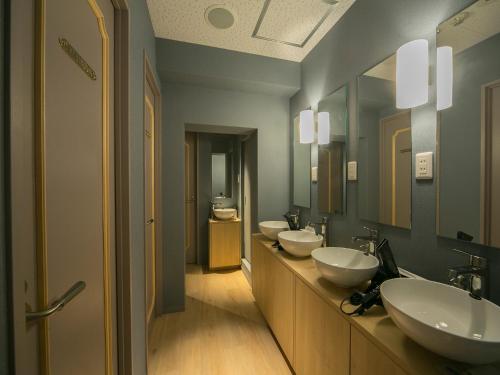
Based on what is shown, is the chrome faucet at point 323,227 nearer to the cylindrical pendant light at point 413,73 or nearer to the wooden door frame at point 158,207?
the cylindrical pendant light at point 413,73

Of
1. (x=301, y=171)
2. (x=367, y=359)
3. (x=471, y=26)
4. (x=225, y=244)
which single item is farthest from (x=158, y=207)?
(x=471, y=26)

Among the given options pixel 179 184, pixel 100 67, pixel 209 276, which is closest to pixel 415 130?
pixel 100 67

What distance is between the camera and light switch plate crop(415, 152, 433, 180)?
1.05m

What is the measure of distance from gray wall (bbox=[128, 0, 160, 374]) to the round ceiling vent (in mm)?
521

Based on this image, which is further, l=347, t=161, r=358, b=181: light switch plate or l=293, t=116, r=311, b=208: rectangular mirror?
l=293, t=116, r=311, b=208: rectangular mirror

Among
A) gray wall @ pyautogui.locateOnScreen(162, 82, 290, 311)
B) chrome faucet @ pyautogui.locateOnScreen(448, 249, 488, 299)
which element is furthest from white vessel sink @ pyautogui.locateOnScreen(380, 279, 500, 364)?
gray wall @ pyautogui.locateOnScreen(162, 82, 290, 311)

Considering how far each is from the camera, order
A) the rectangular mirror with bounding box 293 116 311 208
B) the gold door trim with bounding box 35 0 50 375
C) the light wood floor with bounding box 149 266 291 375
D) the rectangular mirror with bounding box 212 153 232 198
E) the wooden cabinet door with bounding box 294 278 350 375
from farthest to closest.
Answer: the rectangular mirror with bounding box 212 153 232 198 < the rectangular mirror with bounding box 293 116 311 208 < the light wood floor with bounding box 149 266 291 375 < the wooden cabinet door with bounding box 294 278 350 375 < the gold door trim with bounding box 35 0 50 375

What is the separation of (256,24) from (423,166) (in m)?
1.64

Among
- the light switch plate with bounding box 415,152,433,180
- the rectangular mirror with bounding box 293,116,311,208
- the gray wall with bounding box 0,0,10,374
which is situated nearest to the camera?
the gray wall with bounding box 0,0,10,374

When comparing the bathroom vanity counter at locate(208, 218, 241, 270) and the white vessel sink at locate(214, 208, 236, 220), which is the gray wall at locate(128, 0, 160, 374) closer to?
the bathroom vanity counter at locate(208, 218, 241, 270)

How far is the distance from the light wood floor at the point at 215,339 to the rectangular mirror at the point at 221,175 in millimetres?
1600

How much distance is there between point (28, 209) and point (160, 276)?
6.43 ft

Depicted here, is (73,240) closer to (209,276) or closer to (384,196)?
(384,196)

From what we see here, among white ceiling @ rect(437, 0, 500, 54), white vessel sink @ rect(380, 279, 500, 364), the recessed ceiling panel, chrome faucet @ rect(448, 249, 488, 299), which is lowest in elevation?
white vessel sink @ rect(380, 279, 500, 364)
